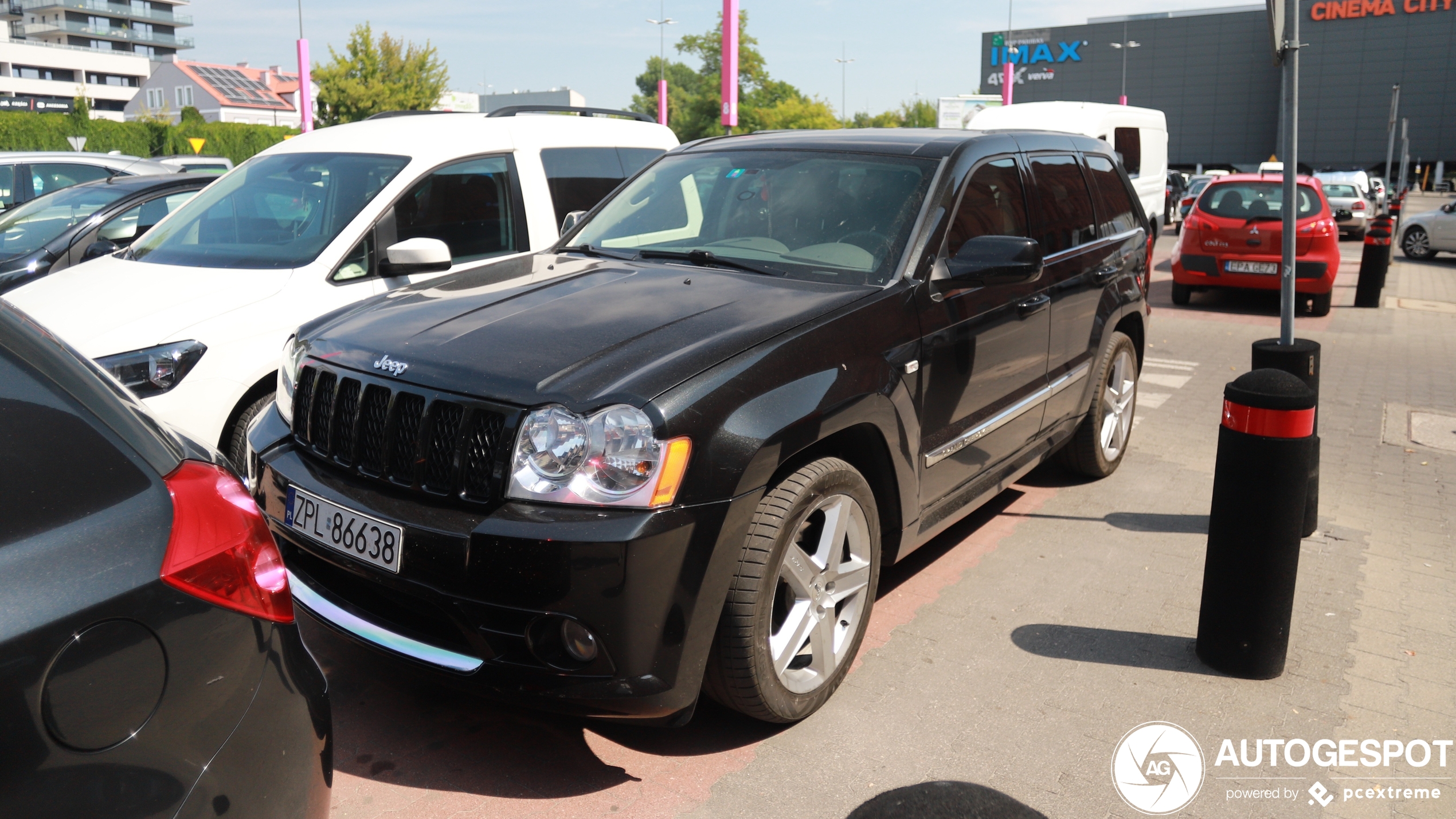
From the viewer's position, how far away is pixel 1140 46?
80625 millimetres

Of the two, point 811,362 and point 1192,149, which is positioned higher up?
point 1192,149

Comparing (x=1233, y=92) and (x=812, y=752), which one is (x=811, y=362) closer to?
(x=812, y=752)

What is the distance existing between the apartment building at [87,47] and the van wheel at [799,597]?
97800 millimetres

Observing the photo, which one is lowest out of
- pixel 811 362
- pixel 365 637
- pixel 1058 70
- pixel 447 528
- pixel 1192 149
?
pixel 365 637

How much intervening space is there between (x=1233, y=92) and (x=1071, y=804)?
8656 cm

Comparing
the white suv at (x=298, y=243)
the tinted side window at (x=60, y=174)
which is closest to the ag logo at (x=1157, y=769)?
the white suv at (x=298, y=243)

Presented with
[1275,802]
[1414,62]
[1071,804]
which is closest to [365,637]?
[1071,804]

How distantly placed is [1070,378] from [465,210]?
3331mm

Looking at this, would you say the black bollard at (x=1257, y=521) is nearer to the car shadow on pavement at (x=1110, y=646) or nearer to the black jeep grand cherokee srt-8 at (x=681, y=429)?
the car shadow on pavement at (x=1110, y=646)

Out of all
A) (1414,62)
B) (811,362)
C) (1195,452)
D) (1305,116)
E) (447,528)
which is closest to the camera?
(447,528)

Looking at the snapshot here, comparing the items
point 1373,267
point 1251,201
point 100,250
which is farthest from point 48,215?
point 1373,267

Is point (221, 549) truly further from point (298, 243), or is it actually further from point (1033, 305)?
point (298, 243)

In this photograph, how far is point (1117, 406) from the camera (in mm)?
5926

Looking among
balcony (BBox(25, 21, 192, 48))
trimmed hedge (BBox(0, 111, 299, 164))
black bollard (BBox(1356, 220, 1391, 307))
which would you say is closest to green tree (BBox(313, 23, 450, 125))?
trimmed hedge (BBox(0, 111, 299, 164))
